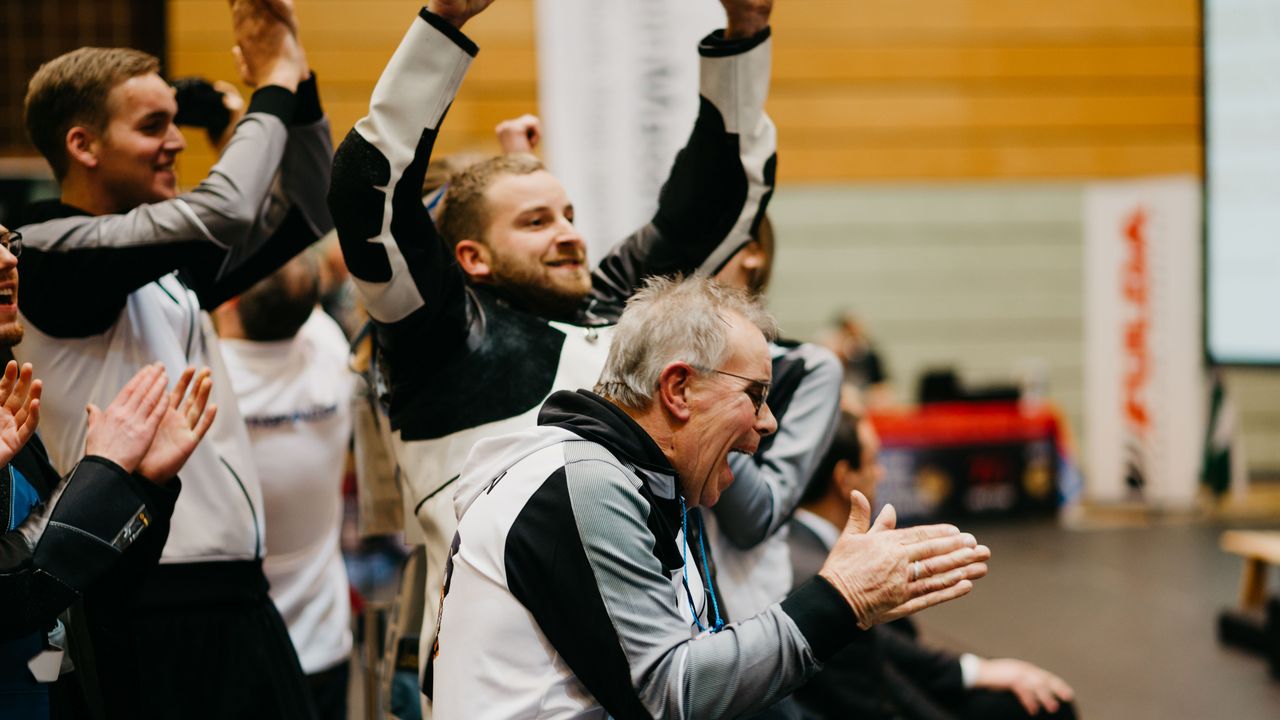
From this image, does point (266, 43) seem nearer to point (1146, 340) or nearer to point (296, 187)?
point (296, 187)

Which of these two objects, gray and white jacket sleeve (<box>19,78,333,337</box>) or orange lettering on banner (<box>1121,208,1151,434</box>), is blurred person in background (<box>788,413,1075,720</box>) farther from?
orange lettering on banner (<box>1121,208,1151,434</box>)

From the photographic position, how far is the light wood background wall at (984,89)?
10961mm

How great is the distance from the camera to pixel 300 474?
9.46 ft

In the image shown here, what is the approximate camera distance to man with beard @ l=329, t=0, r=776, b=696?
1835 millimetres

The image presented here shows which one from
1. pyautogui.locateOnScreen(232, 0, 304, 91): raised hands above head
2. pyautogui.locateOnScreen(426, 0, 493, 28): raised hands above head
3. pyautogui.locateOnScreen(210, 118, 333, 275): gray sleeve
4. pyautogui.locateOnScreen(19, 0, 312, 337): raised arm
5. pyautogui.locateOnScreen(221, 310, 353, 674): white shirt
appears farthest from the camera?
pyautogui.locateOnScreen(221, 310, 353, 674): white shirt

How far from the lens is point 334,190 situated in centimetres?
184

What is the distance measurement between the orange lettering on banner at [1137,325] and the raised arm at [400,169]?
27.2 ft

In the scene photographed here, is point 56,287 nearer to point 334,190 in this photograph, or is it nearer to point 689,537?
point 334,190

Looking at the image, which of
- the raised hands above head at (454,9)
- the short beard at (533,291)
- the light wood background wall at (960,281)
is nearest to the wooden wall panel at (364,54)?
the light wood background wall at (960,281)

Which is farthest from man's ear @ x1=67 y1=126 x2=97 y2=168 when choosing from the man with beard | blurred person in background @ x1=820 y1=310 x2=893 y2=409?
blurred person in background @ x1=820 y1=310 x2=893 y2=409

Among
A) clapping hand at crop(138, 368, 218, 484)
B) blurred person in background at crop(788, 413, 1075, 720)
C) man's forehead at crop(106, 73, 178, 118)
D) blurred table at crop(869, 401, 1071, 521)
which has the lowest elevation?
blurred table at crop(869, 401, 1071, 521)

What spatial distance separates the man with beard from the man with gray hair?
369 millimetres

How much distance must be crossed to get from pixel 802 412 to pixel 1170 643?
367cm

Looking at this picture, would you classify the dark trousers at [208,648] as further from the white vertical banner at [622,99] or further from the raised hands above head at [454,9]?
the white vertical banner at [622,99]
